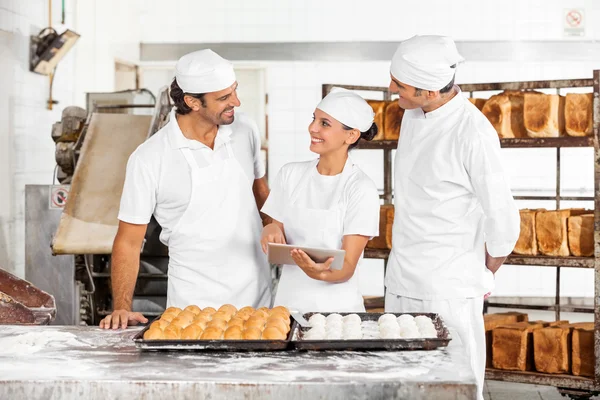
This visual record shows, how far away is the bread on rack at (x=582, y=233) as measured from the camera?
4109 mm

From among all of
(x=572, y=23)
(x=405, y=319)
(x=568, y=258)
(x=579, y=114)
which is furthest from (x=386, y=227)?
(x=572, y=23)

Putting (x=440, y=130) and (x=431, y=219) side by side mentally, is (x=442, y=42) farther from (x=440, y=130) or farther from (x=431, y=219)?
(x=431, y=219)

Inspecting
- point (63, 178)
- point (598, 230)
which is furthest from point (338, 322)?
point (63, 178)

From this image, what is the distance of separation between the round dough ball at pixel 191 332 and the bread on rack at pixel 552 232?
2.63 metres

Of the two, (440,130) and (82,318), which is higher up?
(440,130)

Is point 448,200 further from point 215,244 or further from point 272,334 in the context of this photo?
point 272,334

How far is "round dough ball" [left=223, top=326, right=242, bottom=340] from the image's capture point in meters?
1.97

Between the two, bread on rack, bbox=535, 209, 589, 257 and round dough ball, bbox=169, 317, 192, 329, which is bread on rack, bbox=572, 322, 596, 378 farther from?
round dough ball, bbox=169, 317, 192, 329

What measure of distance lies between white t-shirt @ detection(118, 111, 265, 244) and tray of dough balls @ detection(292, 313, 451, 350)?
78 cm

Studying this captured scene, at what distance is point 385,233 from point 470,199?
1.69m

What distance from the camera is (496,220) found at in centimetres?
265

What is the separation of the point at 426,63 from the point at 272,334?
1.13 metres

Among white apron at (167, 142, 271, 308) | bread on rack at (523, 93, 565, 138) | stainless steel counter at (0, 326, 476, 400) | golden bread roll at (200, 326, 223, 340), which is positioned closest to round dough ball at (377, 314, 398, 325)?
stainless steel counter at (0, 326, 476, 400)

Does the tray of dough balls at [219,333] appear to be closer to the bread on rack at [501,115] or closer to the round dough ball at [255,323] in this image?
the round dough ball at [255,323]
